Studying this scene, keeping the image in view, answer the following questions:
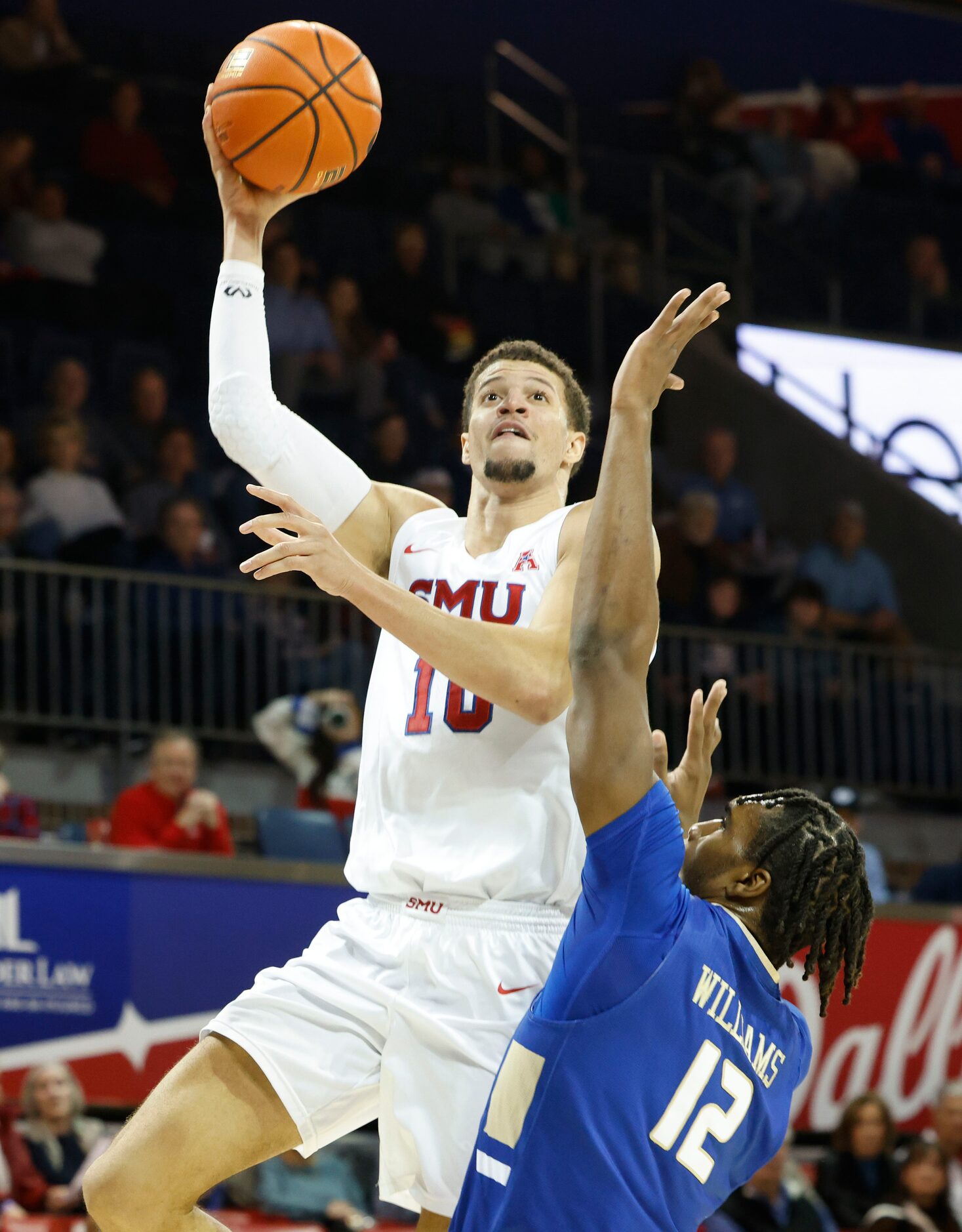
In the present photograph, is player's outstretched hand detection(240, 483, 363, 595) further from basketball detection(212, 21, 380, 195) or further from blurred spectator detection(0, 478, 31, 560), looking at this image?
blurred spectator detection(0, 478, 31, 560)

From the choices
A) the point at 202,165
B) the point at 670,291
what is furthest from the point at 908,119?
the point at 202,165

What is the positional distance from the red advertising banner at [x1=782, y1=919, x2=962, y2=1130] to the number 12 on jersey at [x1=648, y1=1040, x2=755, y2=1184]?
7.64 metres

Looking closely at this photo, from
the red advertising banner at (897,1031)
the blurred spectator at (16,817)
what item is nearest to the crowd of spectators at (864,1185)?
the red advertising banner at (897,1031)

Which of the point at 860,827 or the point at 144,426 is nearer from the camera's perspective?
the point at 144,426

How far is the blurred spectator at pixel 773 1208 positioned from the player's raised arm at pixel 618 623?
6.86 metres

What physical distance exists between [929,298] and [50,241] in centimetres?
821

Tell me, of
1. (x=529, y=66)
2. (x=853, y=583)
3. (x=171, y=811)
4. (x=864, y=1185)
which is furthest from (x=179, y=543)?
(x=529, y=66)

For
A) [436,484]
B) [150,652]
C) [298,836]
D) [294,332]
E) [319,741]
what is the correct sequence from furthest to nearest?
1. [294,332]
2. [436,484]
3. [150,652]
4. [319,741]
5. [298,836]

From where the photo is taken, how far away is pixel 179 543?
35.9 feet

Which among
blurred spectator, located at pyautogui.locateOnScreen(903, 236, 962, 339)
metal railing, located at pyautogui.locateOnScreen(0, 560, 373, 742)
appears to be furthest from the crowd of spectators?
blurred spectator, located at pyautogui.locateOnScreen(903, 236, 962, 339)

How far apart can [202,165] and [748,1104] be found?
466 inches

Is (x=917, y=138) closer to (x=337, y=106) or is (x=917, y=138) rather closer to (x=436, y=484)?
(x=436, y=484)

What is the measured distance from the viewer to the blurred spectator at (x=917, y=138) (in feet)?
58.3

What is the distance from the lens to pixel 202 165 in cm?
1395
